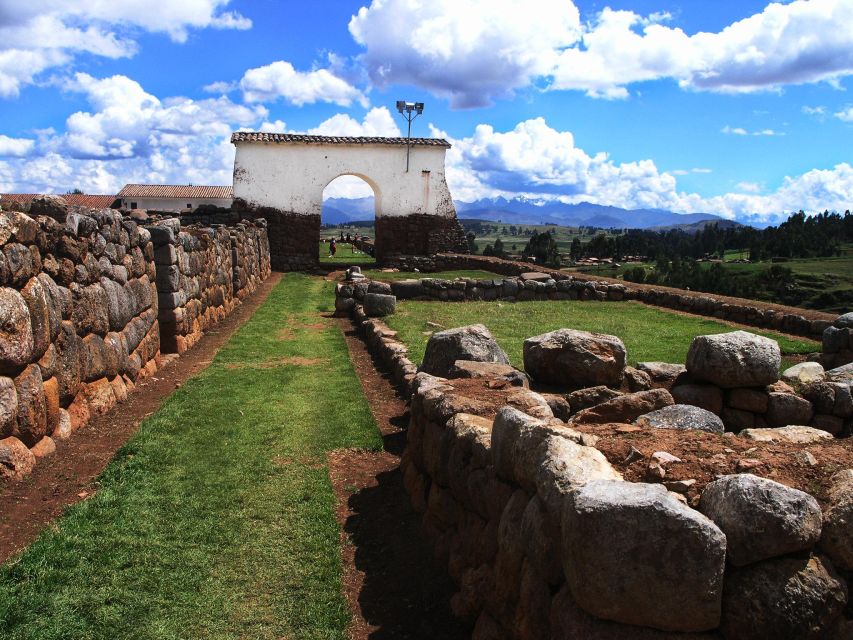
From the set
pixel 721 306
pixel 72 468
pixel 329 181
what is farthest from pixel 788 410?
pixel 329 181

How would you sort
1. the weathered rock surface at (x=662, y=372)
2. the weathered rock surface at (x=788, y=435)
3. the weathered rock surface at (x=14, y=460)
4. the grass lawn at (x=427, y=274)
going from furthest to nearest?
the grass lawn at (x=427, y=274), the weathered rock surface at (x=662, y=372), the weathered rock surface at (x=14, y=460), the weathered rock surface at (x=788, y=435)

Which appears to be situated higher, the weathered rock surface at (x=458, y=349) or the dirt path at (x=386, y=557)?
the weathered rock surface at (x=458, y=349)

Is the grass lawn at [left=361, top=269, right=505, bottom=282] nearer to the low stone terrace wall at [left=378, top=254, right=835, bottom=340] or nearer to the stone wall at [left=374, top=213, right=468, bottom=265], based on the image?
the low stone terrace wall at [left=378, top=254, right=835, bottom=340]

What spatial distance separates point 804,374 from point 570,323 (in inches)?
308

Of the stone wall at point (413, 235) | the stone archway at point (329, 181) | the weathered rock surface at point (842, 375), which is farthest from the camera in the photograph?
the stone wall at point (413, 235)

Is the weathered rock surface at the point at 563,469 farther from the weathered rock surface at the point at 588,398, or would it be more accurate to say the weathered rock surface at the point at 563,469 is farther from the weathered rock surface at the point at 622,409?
the weathered rock surface at the point at 588,398

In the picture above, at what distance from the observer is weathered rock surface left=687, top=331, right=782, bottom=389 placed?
7328 mm

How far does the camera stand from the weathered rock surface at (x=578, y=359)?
8.50m

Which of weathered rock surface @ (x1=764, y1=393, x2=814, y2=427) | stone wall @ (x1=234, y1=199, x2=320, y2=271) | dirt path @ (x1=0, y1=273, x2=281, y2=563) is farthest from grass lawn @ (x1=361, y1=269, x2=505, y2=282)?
weathered rock surface @ (x1=764, y1=393, x2=814, y2=427)

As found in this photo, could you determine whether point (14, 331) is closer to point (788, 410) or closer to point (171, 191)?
point (788, 410)

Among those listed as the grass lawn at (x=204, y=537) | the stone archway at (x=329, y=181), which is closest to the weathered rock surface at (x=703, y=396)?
the grass lawn at (x=204, y=537)

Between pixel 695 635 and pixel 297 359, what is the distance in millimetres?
10028

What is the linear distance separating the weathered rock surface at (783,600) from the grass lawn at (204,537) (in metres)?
2.54

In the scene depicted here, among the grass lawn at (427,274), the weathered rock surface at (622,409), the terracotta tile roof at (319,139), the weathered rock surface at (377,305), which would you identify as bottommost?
the grass lawn at (427,274)
